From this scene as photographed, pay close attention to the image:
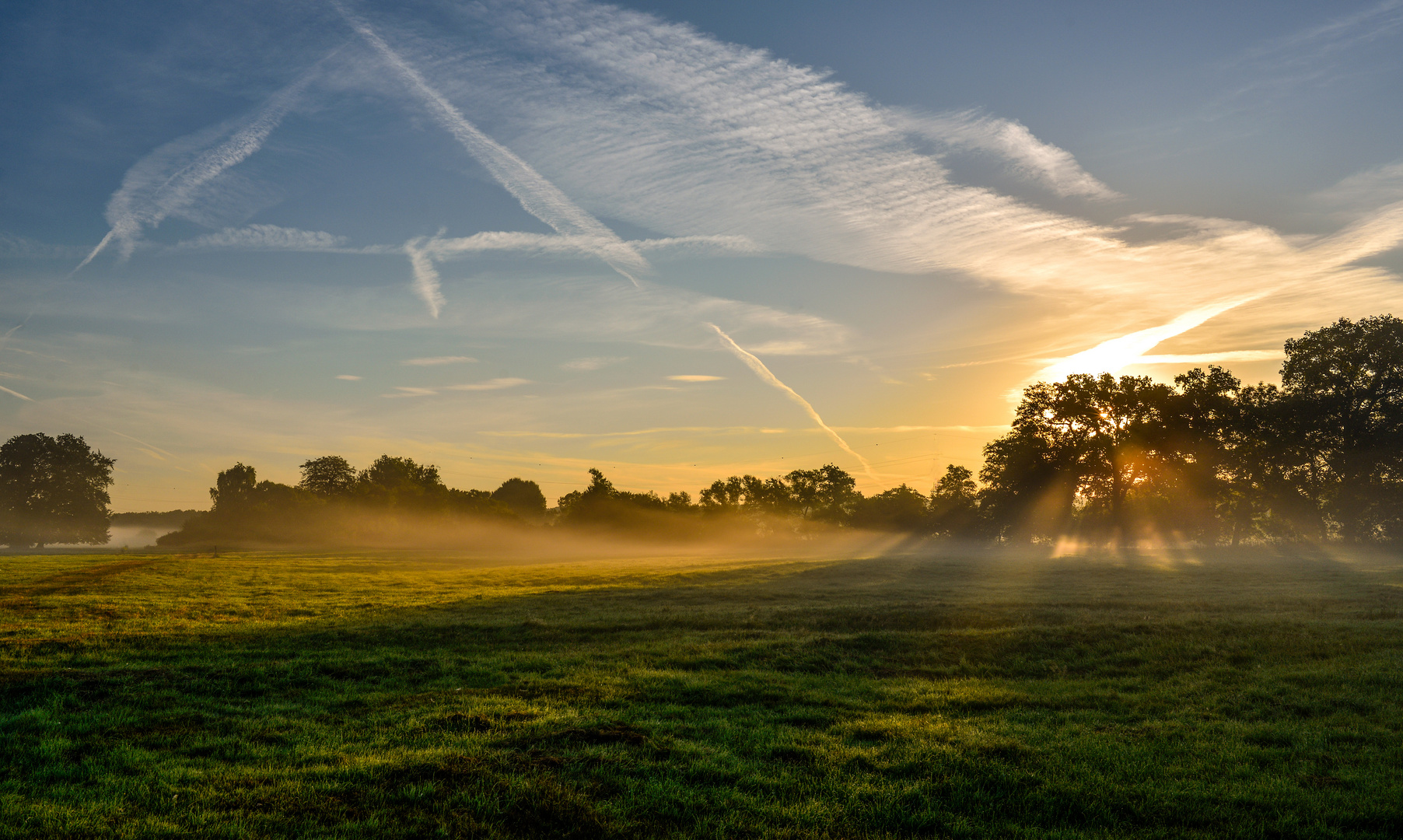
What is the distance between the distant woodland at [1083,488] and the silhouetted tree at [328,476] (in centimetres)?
37

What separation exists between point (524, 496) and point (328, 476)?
42.0 metres

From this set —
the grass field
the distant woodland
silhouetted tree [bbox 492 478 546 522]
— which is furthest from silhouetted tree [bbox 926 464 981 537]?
silhouetted tree [bbox 492 478 546 522]

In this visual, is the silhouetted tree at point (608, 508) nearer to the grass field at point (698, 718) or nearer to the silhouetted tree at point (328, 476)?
the silhouetted tree at point (328, 476)

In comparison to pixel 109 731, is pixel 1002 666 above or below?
below

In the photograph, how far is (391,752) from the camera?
998 centimetres

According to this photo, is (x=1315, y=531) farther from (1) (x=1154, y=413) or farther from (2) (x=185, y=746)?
(2) (x=185, y=746)

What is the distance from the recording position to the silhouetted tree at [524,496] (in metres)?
158

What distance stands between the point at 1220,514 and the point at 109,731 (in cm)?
9042

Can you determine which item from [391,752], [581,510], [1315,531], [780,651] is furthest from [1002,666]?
[581,510]

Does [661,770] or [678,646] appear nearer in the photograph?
[661,770]

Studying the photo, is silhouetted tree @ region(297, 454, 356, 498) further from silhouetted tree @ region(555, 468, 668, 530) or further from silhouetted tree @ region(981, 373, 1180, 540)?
silhouetted tree @ region(981, 373, 1180, 540)

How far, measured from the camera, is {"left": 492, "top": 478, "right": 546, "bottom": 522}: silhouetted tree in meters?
158

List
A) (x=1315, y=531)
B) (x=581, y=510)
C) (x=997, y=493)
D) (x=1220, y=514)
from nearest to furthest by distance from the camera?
1. (x=1315, y=531)
2. (x=1220, y=514)
3. (x=997, y=493)
4. (x=581, y=510)

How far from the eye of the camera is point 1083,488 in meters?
82.2
